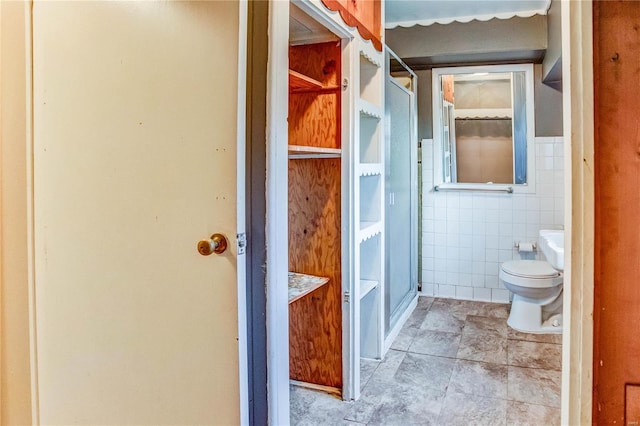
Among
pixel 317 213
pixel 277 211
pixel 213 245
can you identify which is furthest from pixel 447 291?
pixel 213 245

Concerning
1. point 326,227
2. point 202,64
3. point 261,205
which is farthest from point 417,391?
point 202,64

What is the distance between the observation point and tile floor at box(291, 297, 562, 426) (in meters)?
2.15

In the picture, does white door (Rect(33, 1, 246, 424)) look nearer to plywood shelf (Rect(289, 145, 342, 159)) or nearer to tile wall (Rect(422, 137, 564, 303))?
plywood shelf (Rect(289, 145, 342, 159))

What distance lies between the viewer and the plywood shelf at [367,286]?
2.48 metres

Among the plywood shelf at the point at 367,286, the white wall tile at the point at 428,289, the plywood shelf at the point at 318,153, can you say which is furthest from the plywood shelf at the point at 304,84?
the white wall tile at the point at 428,289

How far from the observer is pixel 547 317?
3.35 m

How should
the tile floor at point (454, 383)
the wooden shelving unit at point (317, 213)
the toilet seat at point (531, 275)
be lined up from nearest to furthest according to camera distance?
the tile floor at point (454, 383)
the wooden shelving unit at point (317, 213)
the toilet seat at point (531, 275)

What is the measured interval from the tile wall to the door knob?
3.05 m

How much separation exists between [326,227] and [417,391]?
95cm

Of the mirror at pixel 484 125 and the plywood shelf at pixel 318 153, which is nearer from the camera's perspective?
the plywood shelf at pixel 318 153

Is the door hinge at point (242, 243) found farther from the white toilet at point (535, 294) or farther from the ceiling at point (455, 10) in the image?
the ceiling at point (455, 10)

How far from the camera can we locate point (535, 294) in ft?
10.7

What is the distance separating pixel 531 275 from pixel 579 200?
8.20ft

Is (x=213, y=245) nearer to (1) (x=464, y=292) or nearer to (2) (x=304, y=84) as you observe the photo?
(2) (x=304, y=84)
